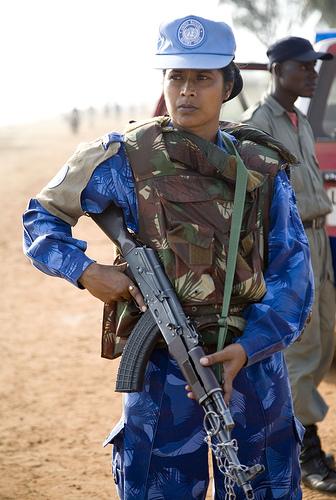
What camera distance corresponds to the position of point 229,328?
111 inches

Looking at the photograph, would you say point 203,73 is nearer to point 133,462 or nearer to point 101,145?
point 101,145

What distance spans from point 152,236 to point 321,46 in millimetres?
3710

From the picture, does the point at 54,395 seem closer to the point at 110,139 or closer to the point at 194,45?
the point at 110,139

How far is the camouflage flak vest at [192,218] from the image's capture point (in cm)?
275

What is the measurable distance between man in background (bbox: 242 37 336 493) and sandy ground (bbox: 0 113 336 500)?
0.27 meters

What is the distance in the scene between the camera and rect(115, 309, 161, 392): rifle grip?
2.71 metres

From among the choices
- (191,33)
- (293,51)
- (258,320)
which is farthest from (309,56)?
(258,320)

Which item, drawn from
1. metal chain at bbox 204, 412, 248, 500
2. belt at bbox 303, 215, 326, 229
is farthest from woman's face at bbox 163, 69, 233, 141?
belt at bbox 303, 215, 326, 229

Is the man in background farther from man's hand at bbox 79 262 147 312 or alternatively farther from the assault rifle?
man's hand at bbox 79 262 147 312

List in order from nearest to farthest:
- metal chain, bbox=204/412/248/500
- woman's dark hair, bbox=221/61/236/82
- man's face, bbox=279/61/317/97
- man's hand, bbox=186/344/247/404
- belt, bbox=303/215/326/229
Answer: metal chain, bbox=204/412/248/500
man's hand, bbox=186/344/247/404
woman's dark hair, bbox=221/61/236/82
belt, bbox=303/215/326/229
man's face, bbox=279/61/317/97

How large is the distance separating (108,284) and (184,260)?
24 centimetres

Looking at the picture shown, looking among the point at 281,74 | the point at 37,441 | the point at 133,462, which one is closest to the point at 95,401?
the point at 37,441

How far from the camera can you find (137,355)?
8.88 ft

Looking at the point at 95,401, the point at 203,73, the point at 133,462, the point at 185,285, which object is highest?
the point at 203,73
